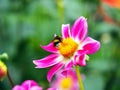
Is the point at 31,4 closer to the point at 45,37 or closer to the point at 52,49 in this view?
the point at 45,37

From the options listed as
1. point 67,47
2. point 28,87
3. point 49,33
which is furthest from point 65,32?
point 49,33

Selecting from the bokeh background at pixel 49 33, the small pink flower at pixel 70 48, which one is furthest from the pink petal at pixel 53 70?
the bokeh background at pixel 49 33

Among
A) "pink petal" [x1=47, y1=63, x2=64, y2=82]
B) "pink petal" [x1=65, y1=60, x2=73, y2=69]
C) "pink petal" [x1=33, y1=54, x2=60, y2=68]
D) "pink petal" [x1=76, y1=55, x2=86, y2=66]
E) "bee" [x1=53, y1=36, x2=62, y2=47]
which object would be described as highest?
"bee" [x1=53, y1=36, x2=62, y2=47]

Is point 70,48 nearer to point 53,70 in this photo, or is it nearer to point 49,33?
point 53,70

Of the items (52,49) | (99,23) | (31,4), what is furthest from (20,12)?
(52,49)

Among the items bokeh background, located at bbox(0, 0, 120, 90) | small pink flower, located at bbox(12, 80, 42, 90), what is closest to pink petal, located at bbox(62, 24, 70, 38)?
small pink flower, located at bbox(12, 80, 42, 90)

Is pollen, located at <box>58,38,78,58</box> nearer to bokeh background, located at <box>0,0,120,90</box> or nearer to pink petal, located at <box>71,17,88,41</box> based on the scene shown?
pink petal, located at <box>71,17,88,41</box>
